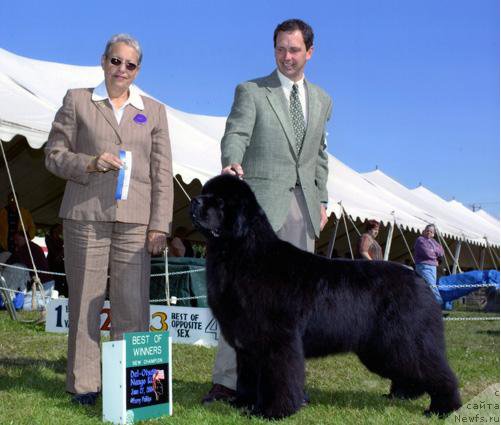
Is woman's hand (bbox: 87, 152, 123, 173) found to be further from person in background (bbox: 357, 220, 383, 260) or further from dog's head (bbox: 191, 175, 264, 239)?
person in background (bbox: 357, 220, 383, 260)

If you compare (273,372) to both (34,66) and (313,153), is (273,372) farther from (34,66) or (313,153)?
(34,66)

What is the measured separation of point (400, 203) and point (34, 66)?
964cm

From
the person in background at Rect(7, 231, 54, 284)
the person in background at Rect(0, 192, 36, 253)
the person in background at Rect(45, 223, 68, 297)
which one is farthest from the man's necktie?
the person in background at Rect(45, 223, 68, 297)

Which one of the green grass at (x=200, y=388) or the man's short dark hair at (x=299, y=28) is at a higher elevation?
the man's short dark hair at (x=299, y=28)

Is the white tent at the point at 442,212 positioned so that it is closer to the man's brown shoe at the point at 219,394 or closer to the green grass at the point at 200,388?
the green grass at the point at 200,388

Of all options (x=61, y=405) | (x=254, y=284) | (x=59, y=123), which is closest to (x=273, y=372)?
(x=254, y=284)

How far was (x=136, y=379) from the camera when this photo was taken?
10.5ft

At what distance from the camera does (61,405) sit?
3492 mm

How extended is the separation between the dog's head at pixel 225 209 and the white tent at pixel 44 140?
4.27 metres

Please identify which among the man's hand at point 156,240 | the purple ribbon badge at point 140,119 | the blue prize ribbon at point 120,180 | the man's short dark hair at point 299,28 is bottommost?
the man's hand at point 156,240

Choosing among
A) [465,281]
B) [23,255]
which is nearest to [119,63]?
[23,255]

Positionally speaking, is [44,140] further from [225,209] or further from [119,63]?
[225,209]

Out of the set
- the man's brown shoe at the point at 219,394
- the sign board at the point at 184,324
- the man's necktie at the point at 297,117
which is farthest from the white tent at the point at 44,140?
the man's brown shoe at the point at 219,394

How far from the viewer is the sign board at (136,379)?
3123 millimetres
